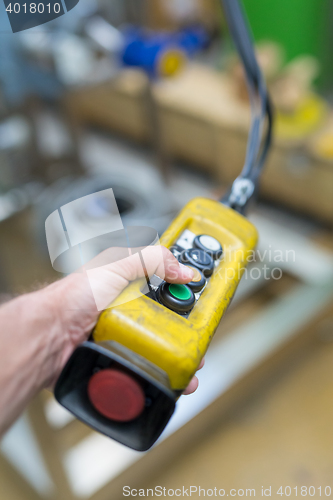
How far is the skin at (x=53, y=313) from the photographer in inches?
9.5

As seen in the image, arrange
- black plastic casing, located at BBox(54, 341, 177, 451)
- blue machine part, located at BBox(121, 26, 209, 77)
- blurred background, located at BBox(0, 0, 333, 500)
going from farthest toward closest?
blue machine part, located at BBox(121, 26, 209, 77), blurred background, located at BBox(0, 0, 333, 500), black plastic casing, located at BBox(54, 341, 177, 451)

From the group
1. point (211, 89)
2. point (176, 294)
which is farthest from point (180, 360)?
point (211, 89)

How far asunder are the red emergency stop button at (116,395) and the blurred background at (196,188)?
0.14 metres

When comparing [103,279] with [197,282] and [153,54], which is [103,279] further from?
[153,54]

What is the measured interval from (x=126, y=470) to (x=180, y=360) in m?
0.51

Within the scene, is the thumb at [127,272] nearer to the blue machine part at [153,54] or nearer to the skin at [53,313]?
the skin at [53,313]

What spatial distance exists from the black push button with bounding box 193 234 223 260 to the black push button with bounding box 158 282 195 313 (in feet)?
0.12

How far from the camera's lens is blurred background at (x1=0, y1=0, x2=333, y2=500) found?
2.18 ft

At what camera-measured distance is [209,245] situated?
0.29 metres

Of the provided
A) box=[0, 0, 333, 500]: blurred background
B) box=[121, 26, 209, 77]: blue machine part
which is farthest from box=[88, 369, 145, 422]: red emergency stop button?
box=[121, 26, 209, 77]: blue machine part

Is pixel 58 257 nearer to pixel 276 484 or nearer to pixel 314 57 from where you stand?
pixel 276 484

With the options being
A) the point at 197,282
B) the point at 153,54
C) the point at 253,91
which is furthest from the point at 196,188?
the point at 197,282

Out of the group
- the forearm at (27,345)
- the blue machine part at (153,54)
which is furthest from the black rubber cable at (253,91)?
the blue machine part at (153,54)

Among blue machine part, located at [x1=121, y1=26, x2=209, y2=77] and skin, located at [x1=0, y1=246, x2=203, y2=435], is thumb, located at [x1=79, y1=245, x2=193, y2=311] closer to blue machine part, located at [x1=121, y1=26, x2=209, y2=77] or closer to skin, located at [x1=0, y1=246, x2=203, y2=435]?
skin, located at [x1=0, y1=246, x2=203, y2=435]
